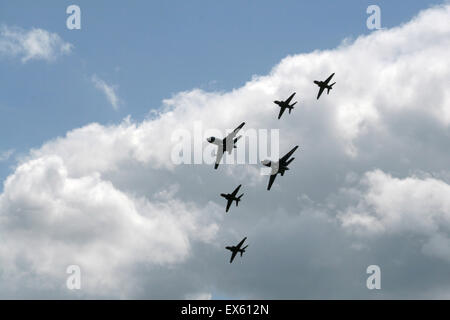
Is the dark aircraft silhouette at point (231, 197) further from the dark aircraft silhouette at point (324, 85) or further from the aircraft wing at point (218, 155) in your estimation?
the dark aircraft silhouette at point (324, 85)

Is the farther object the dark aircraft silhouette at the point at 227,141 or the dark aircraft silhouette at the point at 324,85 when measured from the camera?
the dark aircraft silhouette at the point at 324,85

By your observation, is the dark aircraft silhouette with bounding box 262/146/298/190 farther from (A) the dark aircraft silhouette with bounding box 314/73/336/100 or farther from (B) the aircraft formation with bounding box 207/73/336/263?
(A) the dark aircraft silhouette with bounding box 314/73/336/100

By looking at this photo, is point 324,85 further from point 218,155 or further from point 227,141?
point 218,155

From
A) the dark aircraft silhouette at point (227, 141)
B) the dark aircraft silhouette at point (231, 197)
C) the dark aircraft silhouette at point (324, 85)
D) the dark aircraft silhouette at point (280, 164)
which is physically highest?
the dark aircraft silhouette at point (324, 85)

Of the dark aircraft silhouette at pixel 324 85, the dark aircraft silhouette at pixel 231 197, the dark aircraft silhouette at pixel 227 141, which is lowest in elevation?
the dark aircraft silhouette at pixel 231 197

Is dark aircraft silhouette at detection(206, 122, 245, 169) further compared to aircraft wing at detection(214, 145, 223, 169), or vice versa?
aircraft wing at detection(214, 145, 223, 169)

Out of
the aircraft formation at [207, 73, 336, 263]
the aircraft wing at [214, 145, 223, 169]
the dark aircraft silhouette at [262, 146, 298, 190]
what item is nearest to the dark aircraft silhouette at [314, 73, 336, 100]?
the aircraft formation at [207, 73, 336, 263]

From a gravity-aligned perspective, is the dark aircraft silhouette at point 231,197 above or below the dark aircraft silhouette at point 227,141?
below

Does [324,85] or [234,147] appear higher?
[324,85]

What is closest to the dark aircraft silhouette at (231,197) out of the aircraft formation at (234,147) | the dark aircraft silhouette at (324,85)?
the aircraft formation at (234,147)

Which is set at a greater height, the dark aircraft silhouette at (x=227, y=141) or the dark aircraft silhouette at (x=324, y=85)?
the dark aircraft silhouette at (x=324, y=85)

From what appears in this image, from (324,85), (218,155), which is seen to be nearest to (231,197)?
(218,155)
